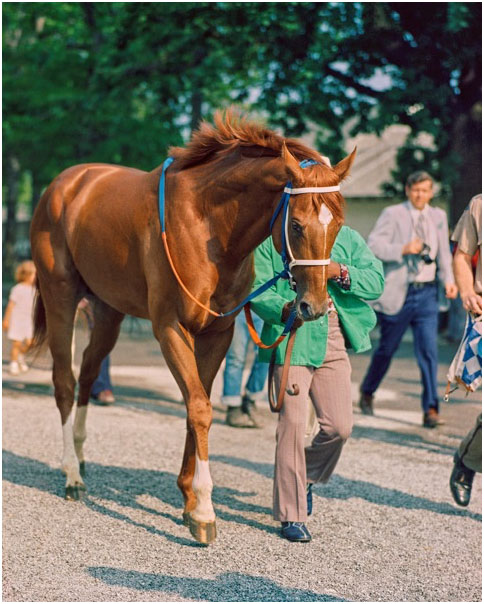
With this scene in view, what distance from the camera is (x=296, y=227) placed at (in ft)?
13.6

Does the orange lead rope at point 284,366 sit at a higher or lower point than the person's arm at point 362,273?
lower

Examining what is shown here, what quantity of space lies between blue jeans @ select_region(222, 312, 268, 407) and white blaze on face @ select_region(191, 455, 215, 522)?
3467 millimetres

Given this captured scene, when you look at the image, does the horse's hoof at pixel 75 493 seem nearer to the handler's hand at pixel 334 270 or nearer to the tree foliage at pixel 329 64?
the handler's hand at pixel 334 270

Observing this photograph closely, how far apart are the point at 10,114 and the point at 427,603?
85.6 ft

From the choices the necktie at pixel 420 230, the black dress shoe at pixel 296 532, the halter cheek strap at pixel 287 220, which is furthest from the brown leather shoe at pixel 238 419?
the halter cheek strap at pixel 287 220

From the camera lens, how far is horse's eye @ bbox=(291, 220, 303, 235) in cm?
411

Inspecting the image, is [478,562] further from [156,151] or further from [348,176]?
[156,151]

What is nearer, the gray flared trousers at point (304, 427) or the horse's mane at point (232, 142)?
the horse's mane at point (232, 142)

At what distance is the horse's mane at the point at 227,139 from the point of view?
4.57 meters

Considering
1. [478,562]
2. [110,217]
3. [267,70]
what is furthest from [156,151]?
[478,562]

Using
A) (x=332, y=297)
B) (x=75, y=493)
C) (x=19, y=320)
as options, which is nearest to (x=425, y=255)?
Answer: (x=332, y=297)

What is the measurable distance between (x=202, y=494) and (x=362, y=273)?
151 centimetres

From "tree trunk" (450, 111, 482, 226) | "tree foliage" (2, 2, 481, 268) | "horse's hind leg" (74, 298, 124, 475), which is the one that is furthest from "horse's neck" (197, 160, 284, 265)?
"tree trunk" (450, 111, 482, 226)

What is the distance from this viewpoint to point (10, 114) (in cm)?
2755
